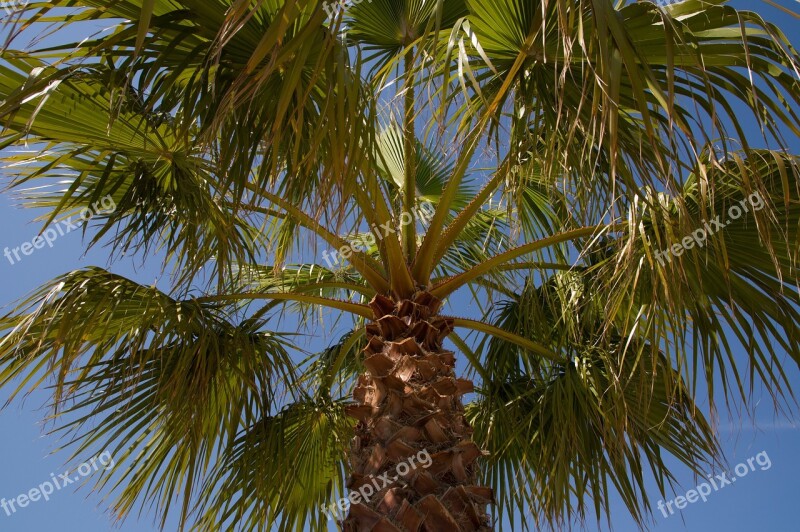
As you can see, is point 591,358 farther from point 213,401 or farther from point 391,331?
point 213,401

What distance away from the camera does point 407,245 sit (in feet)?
13.5

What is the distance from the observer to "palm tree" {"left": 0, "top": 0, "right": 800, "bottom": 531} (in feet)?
8.94

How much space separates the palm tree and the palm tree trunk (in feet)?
0.05

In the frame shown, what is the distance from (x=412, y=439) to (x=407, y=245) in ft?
4.22

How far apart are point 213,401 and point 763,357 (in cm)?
309

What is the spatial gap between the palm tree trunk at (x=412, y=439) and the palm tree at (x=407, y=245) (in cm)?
1

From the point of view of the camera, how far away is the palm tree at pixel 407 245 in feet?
8.94

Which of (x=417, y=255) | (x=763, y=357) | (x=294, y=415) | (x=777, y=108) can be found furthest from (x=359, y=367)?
(x=777, y=108)

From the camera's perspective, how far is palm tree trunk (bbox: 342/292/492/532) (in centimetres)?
293

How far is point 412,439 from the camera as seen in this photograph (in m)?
3.17

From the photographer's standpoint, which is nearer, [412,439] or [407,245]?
[412,439]

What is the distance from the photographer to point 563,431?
12.8 feet

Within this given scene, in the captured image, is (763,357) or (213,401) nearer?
(763,357)

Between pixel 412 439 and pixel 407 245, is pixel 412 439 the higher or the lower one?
the lower one
